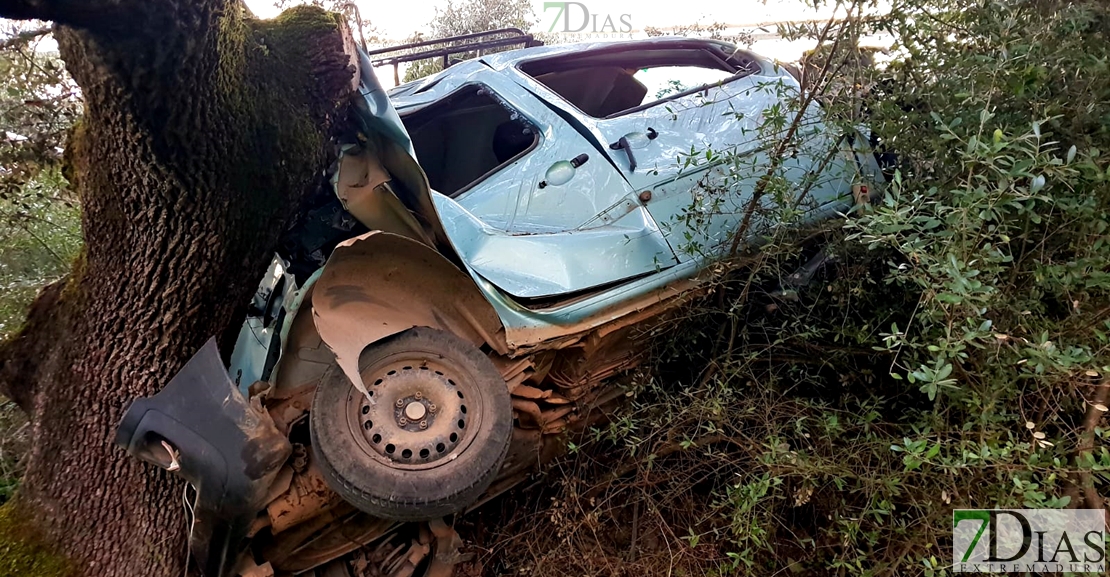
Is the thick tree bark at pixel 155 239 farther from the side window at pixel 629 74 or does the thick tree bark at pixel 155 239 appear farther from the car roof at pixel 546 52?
the side window at pixel 629 74

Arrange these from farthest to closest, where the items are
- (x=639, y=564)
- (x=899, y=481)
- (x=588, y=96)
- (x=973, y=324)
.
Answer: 1. (x=588, y=96)
2. (x=639, y=564)
3. (x=899, y=481)
4. (x=973, y=324)

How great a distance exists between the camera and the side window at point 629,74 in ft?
12.6

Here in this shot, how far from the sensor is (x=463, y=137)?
4312 millimetres

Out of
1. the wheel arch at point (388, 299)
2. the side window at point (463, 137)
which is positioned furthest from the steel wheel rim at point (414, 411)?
the side window at point (463, 137)

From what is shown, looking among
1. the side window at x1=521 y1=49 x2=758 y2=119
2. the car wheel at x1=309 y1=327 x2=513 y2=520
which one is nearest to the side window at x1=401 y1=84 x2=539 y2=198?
the side window at x1=521 y1=49 x2=758 y2=119

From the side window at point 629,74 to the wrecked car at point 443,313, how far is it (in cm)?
5

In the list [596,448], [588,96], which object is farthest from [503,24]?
[596,448]

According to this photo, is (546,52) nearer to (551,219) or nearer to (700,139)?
(700,139)

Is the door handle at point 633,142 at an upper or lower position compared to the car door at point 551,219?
upper

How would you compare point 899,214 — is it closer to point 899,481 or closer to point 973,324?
point 973,324

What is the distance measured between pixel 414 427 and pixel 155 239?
1202 millimetres

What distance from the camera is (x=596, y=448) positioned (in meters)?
3.45

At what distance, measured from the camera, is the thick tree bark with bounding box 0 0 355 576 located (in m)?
2.34

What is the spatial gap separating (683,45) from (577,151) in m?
1.34
